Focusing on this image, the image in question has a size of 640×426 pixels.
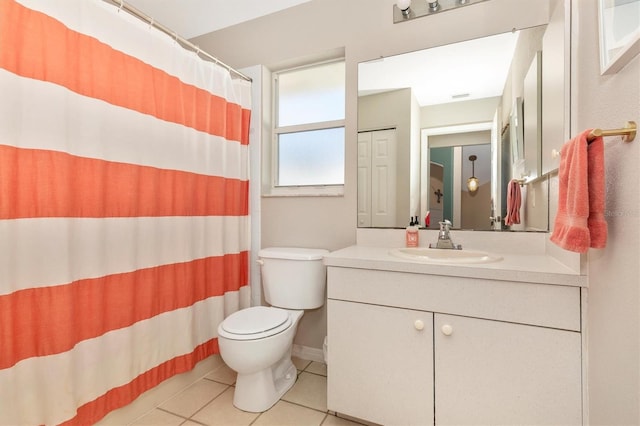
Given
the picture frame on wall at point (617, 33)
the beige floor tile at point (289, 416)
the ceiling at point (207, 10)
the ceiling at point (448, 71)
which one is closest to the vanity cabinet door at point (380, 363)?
the beige floor tile at point (289, 416)

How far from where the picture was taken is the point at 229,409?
160 centimetres

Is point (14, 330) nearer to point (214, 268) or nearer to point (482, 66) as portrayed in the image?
point (214, 268)

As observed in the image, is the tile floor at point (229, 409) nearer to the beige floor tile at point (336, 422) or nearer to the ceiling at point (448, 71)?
the beige floor tile at point (336, 422)

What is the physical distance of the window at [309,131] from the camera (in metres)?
2.16

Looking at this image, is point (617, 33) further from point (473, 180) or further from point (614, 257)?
point (473, 180)

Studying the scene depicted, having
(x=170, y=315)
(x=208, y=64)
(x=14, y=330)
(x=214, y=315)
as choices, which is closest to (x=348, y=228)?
(x=214, y=315)

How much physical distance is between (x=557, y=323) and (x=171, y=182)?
5.95 ft

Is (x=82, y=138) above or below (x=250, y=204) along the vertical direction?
above

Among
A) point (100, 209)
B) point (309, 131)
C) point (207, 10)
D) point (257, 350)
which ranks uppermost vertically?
point (207, 10)

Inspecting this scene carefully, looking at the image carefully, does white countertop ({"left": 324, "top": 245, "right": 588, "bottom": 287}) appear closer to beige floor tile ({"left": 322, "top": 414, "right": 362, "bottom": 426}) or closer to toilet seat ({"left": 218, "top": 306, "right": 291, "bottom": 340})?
toilet seat ({"left": 218, "top": 306, "right": 291, "bottom": 340})

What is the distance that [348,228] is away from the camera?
77.4 inches

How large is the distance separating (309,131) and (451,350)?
1.66 m

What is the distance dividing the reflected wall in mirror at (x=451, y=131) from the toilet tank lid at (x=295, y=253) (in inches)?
14.6

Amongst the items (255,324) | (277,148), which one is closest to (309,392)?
(255,324)
